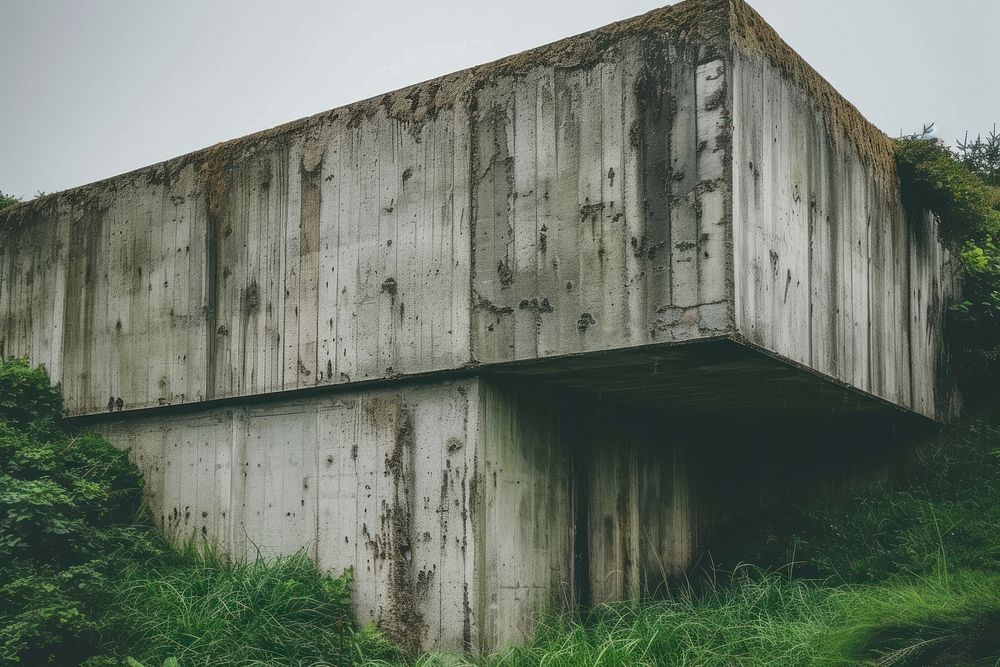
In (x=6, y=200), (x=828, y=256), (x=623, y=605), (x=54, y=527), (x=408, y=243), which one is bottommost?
(x=623, y=605)

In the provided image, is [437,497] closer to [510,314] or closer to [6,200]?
[510,314]

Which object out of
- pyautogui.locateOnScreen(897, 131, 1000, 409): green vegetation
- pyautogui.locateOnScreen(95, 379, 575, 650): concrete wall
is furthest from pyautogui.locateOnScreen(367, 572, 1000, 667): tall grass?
pyautogui.locateOnScreen(897, 131, 1000, 409): green vegetation

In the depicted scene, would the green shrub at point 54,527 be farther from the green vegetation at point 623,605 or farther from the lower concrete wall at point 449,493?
the lower concrete wall at point 449,493

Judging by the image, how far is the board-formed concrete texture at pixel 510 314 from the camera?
725 centimetres

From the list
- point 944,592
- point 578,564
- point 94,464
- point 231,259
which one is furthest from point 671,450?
point 94,464

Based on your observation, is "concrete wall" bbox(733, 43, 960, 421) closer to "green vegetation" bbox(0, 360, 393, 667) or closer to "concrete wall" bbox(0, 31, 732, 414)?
"concrete wall" bbox(0, 31, 732, 414)

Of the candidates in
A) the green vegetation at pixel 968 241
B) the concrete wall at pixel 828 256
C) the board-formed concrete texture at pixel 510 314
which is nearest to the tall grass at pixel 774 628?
the board-formed concrete texture at pixel 510 314

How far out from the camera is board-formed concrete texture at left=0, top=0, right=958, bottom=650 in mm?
7250

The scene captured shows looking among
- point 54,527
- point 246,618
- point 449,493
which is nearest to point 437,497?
point 449,493

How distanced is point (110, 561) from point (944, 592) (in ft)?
19.7

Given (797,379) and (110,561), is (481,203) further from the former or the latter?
(110,561)

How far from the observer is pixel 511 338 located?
7645 mm

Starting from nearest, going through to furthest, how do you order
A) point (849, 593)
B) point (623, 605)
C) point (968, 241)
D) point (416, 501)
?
point (416, 501), point (849, 593), point (623, 605), point (968, 241)

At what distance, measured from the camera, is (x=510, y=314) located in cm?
767
